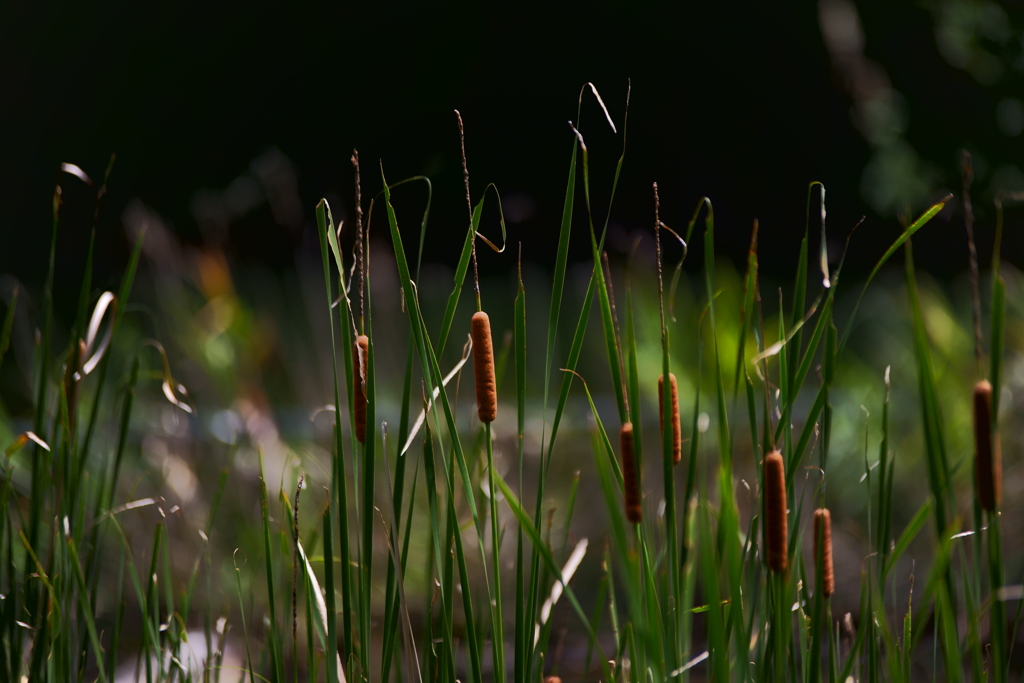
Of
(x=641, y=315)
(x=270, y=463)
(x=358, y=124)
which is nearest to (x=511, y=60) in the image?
(x=358, y=124)

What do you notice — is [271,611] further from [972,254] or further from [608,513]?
[972,254]

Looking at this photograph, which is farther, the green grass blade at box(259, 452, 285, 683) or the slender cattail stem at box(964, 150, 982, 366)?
the green grass blade at box(259, 452, 285, 683)

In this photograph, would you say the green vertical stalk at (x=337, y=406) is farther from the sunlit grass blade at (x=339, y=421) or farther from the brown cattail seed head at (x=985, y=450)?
the brown cattail seed head at (x=985, y=450)

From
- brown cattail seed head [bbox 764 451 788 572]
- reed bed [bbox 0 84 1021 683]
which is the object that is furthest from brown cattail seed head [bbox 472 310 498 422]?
brown cattail seed head [bbox 764 451 788 572]

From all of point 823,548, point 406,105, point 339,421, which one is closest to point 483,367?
point 339,421

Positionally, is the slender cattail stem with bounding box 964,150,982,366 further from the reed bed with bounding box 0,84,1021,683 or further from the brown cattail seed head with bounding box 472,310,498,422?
the brown cattail seed head with bounding box 472,310,498,422
